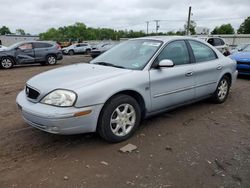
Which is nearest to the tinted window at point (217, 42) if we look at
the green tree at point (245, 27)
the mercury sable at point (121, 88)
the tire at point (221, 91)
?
the tire at point (221, 91)

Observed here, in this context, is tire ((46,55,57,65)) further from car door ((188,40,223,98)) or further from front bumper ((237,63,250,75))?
car door ((188,40,223,98))

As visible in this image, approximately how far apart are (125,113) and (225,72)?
3.03 meters

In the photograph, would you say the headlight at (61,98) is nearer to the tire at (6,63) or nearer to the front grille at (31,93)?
the front grille at (31,93)

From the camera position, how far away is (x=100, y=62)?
4672mm

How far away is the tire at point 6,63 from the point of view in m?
13.5

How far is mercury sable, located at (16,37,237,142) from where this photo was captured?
339cm

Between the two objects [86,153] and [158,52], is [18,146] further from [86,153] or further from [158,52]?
[158,52]

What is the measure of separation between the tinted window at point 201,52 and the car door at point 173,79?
269 mm

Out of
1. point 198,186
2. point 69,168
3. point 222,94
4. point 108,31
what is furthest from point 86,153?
point 108,31

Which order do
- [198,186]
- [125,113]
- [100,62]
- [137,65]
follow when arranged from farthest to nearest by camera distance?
[100,62] < [137,65] < [125,113] < [198,186]

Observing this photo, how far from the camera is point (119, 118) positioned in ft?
12.5

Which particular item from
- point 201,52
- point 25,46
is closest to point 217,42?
point 25,46

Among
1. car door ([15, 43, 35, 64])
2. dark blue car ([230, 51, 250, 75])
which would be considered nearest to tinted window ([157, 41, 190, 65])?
dark blue car ([230, 51, 250, 75])

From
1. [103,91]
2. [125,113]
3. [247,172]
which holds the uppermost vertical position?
[103,91]
